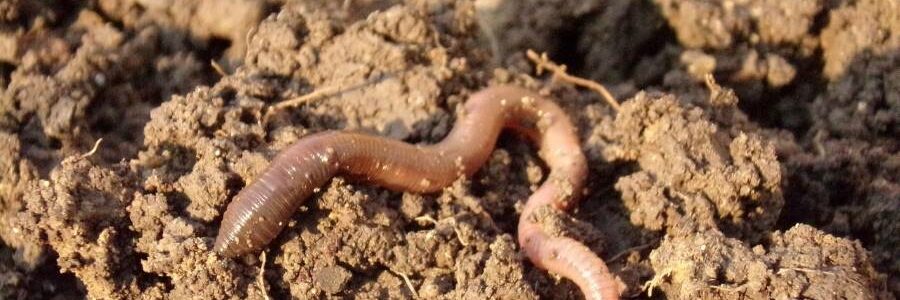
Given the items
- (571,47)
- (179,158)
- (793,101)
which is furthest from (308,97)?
(793,101)

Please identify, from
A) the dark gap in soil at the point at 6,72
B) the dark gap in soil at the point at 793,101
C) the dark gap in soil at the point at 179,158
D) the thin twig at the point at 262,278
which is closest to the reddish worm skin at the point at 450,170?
the thin twig at the point at 262,278

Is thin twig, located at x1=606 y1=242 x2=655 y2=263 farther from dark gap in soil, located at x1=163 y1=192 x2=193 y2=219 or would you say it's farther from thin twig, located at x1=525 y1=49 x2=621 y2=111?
dark gap in soil, located at x1=163 y1=192 x2=193 y2=219

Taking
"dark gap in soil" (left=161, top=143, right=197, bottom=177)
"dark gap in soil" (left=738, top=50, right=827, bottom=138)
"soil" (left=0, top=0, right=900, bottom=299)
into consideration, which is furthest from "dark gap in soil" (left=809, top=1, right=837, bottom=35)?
"dark gap in soil" (left=161, top=143, right=197, bottom=177)

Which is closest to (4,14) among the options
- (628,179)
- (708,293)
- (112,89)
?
(112,89)

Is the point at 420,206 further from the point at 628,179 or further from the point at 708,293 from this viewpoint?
the point at 708,293

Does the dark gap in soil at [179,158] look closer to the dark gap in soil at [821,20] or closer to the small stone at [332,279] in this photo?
the small stone at [332,279]
